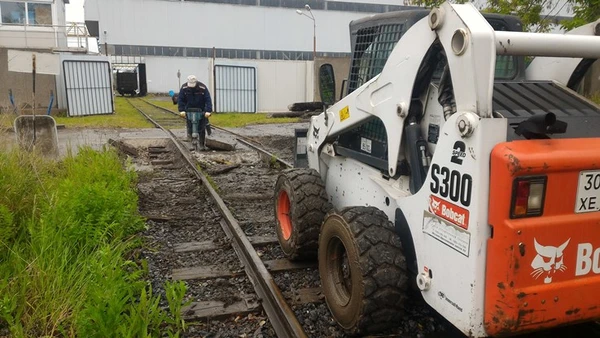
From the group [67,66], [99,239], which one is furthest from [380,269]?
[67,66]

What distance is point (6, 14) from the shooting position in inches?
1110

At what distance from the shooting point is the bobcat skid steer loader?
2.35 metres

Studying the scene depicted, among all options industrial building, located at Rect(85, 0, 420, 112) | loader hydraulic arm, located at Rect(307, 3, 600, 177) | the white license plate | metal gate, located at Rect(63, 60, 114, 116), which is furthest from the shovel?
industrial building, located at Rect(85, 0, 420, 112)

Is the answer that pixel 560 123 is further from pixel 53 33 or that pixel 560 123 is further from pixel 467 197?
pixel 53 33

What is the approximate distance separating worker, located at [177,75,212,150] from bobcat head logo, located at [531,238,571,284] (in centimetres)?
1004

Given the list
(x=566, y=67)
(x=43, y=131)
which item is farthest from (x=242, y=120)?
(x=566, y=67)

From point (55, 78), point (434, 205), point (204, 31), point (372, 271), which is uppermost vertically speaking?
point (204, 31)

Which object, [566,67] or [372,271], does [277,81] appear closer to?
[566,67]

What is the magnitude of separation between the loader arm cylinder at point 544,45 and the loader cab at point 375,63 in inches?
39.3

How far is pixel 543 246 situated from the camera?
7.81 ft

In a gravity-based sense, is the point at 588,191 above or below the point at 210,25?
below

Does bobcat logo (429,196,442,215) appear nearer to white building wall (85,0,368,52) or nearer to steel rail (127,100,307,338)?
steel rail (127,100,307,338)

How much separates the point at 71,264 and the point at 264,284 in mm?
1639

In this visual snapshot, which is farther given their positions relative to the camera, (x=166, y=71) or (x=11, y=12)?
(x=166, y=71)
